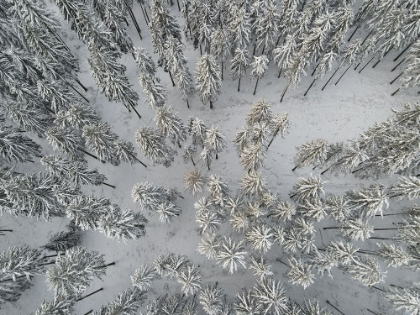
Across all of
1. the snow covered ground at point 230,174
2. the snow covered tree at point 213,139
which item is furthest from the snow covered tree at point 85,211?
the snow covered tree at point 213,139

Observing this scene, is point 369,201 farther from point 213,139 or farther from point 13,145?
point 13,145

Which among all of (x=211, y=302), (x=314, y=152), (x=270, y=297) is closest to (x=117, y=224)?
(x=211, y=302)

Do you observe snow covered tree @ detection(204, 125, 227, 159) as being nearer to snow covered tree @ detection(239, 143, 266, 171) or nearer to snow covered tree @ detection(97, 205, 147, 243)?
snow covered tree @ detection(239, 143, 266, 171)

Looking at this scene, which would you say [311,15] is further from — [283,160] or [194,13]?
[283,160]

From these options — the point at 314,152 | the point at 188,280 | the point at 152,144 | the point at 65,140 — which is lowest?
the point at 188,280

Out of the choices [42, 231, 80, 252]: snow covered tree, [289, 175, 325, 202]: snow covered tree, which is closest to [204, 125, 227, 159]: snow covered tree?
[289, 175, 325, 202]: snow covered tree

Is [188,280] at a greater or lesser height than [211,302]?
greater
